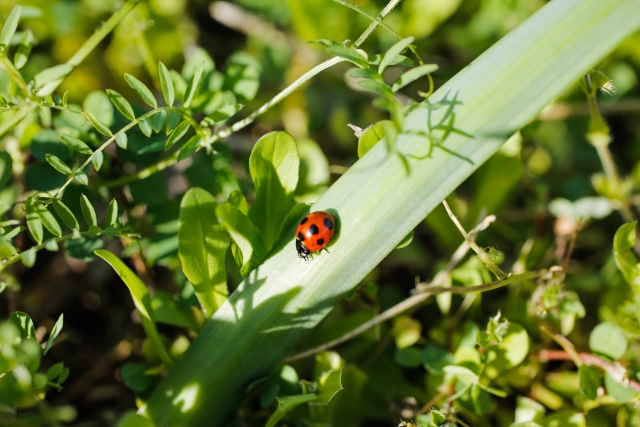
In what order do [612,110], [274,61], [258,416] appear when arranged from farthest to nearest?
[274,61] → [612,110] → [258,416]

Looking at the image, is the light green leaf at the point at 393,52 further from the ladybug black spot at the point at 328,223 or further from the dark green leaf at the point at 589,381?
the dark green leaf at the point at 589,381

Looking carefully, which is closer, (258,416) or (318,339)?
(258,416)

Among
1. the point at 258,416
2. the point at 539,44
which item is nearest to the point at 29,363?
the point at 258,416

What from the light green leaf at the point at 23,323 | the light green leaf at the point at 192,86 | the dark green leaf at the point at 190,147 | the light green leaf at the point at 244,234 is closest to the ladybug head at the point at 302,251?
the light green leaf at the point at 244,234

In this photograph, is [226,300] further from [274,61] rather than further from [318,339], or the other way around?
[274,61]

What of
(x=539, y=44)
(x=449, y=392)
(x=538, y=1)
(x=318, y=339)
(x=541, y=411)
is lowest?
(x=541, y=411)

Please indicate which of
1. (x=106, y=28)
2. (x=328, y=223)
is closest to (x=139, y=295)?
(x=328, y=223)
